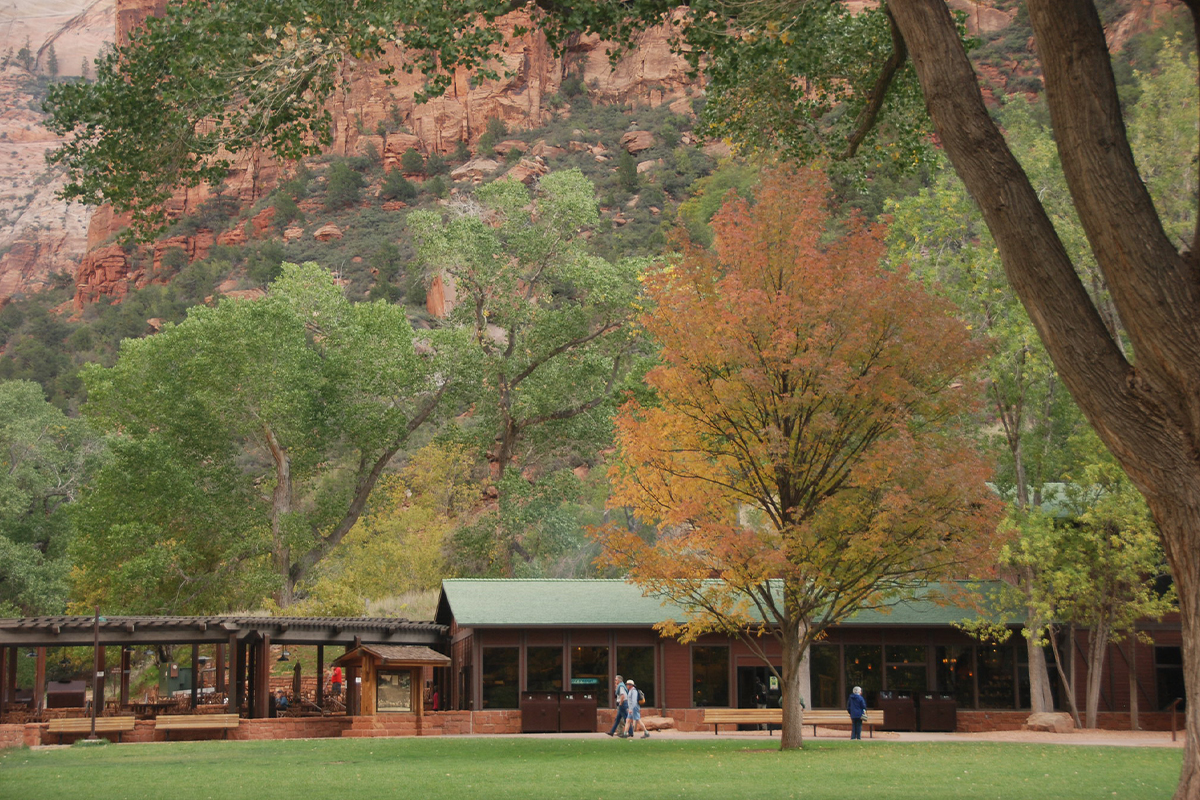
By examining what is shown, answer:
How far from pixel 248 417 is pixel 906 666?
20864 mm

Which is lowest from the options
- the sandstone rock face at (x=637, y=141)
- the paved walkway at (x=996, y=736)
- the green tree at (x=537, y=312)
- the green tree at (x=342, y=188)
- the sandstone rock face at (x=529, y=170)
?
the paved walkway at (x=996, y=736)

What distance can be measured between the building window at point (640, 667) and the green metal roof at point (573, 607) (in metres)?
1.10

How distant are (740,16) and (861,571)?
929cm

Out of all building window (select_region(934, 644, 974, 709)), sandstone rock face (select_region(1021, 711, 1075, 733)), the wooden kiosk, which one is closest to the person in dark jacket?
sandstone rock face (select_region(1021, 711, 1075, 733))

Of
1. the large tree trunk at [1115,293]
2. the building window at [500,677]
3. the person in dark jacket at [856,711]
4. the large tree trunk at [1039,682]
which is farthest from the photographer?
the building window at [500,677]

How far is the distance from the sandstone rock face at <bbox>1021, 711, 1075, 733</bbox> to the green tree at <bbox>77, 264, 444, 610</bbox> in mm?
20309

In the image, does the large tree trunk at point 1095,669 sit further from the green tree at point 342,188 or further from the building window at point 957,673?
the green tree at point 342,188

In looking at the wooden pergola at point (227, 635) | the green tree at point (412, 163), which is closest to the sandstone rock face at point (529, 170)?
the green tree at point (412, 163)

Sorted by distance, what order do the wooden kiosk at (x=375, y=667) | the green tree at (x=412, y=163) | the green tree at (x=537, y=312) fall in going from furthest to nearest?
1. the green tree at (x=412, y=163)
2. the green tree at (x=537, y=312)
3. the wooden kiosk at (x=375, y=667)

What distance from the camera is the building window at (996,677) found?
26.4m

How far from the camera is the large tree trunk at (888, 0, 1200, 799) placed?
19.6ft

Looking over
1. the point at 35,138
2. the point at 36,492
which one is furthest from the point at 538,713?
the point at 35,138

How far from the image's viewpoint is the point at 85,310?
10806cm

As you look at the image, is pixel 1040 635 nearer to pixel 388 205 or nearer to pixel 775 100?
pixel 775 100
